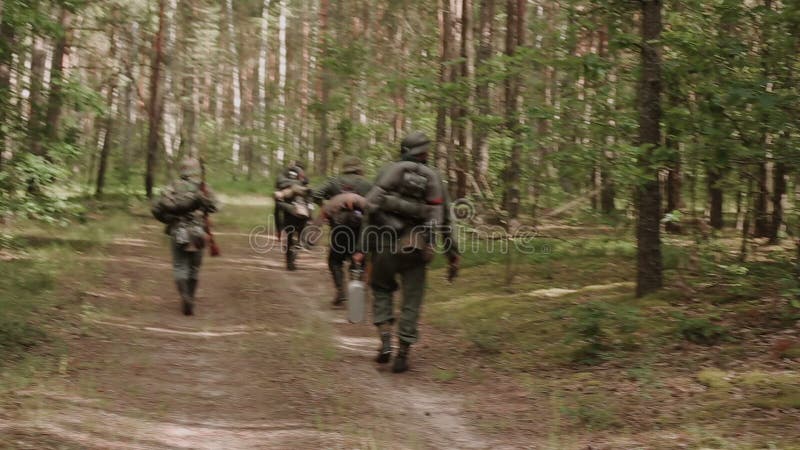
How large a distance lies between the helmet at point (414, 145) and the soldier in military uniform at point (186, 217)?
3.53 metres

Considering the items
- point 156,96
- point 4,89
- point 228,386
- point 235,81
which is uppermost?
point 235,81

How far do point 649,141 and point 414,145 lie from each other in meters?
3.03

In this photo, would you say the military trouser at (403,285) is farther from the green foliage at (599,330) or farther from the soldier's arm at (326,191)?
the soldier's arm at (326,191)

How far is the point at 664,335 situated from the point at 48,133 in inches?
408

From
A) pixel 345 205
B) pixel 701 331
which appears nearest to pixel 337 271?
pixel 345 205

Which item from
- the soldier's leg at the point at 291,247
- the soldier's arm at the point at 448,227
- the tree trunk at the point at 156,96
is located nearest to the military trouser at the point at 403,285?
the soldier's arm at the point at 448,227

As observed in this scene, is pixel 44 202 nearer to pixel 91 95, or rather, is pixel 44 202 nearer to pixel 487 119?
pixel 91 95

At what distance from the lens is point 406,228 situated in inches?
322

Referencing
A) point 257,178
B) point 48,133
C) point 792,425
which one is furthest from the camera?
point 257,178

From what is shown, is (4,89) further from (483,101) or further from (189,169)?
(483,101)

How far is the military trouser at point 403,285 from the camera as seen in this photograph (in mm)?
8094

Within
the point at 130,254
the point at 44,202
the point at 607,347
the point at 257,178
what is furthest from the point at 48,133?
the point at 257,178

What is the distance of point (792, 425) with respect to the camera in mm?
5566

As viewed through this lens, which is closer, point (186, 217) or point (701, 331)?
point (701, 331)
